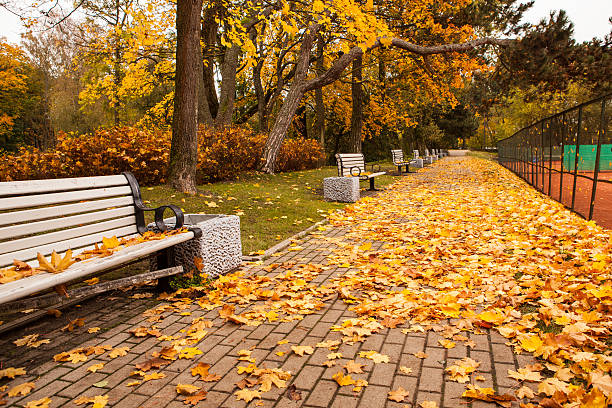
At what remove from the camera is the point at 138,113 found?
33.5m

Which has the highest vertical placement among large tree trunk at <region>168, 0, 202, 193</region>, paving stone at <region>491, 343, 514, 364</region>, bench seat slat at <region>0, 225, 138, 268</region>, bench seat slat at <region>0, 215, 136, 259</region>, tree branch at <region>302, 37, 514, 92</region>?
tree branch at <region>302, 37, 514, 92</region>

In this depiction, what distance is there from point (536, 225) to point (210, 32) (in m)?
13.9

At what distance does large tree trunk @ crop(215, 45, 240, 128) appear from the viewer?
47.3 feet

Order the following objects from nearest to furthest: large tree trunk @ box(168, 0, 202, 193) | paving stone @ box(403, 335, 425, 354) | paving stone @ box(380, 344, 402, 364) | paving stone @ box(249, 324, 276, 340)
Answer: paving stone @ box(380, 344, 402, 364)
paving stone @ box(403, 335, 425, 354)
paving stone @ box(249, 324, 276, 340)
large tree trunk @ box(168, 0, 202, 193)

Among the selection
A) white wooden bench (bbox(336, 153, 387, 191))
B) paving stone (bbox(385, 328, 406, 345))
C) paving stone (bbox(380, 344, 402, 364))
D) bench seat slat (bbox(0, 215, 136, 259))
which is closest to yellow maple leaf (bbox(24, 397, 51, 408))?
bench seat slat (bbox(0, 215, 136, 259))

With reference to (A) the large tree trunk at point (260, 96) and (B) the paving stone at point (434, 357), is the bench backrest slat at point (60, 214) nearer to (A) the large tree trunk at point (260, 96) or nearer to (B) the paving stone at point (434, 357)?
(B) the paving stone at point (434, 357)

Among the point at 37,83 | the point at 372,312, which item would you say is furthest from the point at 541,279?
the point at 37,83

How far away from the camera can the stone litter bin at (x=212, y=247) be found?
4234 mm

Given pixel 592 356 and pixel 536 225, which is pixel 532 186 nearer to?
pixel 536 225

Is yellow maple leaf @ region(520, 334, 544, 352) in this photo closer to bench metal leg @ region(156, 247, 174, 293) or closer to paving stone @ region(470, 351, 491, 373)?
paving stone @ region(470, 351, 491, 373)

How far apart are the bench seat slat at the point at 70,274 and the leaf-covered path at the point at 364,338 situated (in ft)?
2.00

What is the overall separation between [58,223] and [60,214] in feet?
0.36

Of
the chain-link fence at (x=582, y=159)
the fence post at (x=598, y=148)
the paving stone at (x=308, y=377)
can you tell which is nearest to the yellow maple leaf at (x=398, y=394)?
the paving stone at (x=308, y=377)

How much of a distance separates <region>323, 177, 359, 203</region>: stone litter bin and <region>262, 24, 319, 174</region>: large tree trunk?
3731 mm
